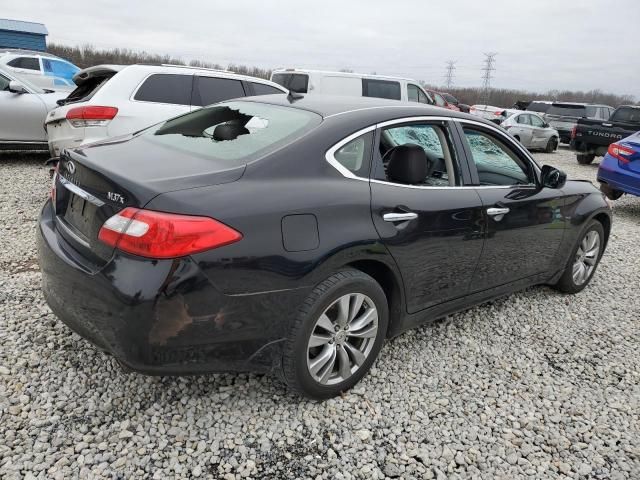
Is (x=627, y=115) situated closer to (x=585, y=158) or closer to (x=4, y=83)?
(x=585, y=158)

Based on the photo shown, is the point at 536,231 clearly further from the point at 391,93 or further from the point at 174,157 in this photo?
the point at 391,93

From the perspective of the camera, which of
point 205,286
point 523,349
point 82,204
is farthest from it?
point 523,349

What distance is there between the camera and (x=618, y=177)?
7.67 metres

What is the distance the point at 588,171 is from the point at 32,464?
48.3 ft

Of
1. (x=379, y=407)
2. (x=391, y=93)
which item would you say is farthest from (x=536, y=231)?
(x=391, y=93)

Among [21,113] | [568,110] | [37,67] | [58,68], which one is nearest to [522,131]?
[568,110]

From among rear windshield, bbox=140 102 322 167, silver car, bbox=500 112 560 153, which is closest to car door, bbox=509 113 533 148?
silver car, bbox=500 112 560 153

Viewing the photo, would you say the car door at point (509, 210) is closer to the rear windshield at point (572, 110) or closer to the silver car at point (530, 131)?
the silver car at point (530, 131)

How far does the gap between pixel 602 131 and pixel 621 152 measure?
7167mm

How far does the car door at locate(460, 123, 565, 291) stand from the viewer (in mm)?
3277

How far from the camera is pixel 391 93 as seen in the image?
Answer: 480 inches

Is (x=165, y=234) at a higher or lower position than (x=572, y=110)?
higher

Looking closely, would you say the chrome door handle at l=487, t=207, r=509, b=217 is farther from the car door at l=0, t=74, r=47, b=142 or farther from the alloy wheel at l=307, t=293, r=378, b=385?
the car door at l=0, t=74, r=47, b=142

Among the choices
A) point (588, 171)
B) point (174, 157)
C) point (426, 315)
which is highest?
point (174, 157)
